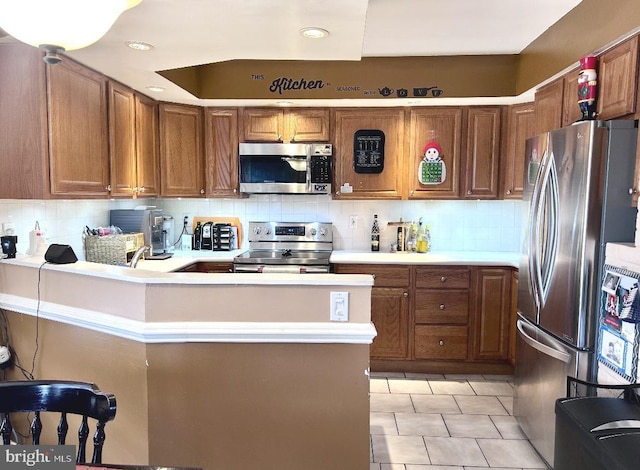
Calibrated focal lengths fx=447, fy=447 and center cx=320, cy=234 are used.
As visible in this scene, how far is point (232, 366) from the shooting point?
1.91m

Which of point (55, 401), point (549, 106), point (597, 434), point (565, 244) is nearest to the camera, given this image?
point (55, 401)

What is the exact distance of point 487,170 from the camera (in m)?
3.74

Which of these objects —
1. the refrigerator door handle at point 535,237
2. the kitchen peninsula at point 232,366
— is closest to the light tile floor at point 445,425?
the kitchen peninsula at point 232,366

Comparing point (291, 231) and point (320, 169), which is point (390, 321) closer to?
point (291, 231)

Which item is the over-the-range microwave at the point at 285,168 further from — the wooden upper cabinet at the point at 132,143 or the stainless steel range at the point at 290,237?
the wooden upper cabinet at the point at 132,143

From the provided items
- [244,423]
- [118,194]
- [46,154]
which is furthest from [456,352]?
[46,154]

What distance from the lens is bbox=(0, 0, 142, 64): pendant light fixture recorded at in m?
0.98

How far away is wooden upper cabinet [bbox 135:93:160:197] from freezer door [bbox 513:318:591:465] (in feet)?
9.36

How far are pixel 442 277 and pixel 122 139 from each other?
2.62m

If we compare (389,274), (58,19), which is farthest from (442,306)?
(58,19)

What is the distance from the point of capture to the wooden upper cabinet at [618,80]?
6.56ft

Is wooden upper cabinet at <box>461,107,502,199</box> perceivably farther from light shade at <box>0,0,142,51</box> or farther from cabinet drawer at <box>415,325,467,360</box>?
light shade at <box>0,0,142,51</box>

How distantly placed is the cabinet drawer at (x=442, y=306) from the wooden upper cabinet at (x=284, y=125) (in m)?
1.57

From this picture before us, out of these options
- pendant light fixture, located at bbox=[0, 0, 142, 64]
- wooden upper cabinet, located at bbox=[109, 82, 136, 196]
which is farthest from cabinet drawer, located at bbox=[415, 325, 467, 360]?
pendant light fixture, located at bbox=[0, 0, 142, 64]
